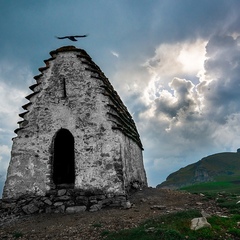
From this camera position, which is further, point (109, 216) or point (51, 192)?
point (51, 192)

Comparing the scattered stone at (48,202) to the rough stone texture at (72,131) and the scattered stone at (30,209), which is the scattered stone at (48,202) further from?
the scattered stone at (30,209)

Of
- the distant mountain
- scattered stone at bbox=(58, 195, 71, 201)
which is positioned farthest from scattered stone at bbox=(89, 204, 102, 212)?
the distant mountain

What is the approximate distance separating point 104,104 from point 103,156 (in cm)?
260

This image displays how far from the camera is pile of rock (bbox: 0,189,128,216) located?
11.2 metres

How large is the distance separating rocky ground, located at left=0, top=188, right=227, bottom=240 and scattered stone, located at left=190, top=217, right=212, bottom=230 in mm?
2047

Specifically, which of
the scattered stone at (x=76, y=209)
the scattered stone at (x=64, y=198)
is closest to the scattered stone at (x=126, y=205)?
the scattered stone at (x=76, y=209)

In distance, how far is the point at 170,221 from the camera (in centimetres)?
795

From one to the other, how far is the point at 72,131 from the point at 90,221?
4.70m

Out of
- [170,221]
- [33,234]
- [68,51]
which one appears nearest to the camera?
[170,221]

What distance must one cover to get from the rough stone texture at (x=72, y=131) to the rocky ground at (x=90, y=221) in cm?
115

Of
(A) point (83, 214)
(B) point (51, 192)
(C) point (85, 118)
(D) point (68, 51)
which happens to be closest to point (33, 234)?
(A) point (83, 214)

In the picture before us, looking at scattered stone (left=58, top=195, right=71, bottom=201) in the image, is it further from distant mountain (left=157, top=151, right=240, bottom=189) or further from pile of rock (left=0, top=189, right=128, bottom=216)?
distant mountain (left=157, top=151, right=240, bottom=189)

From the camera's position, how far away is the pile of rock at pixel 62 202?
11195 mm

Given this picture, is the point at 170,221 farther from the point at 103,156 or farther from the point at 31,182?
the point at 31,182
